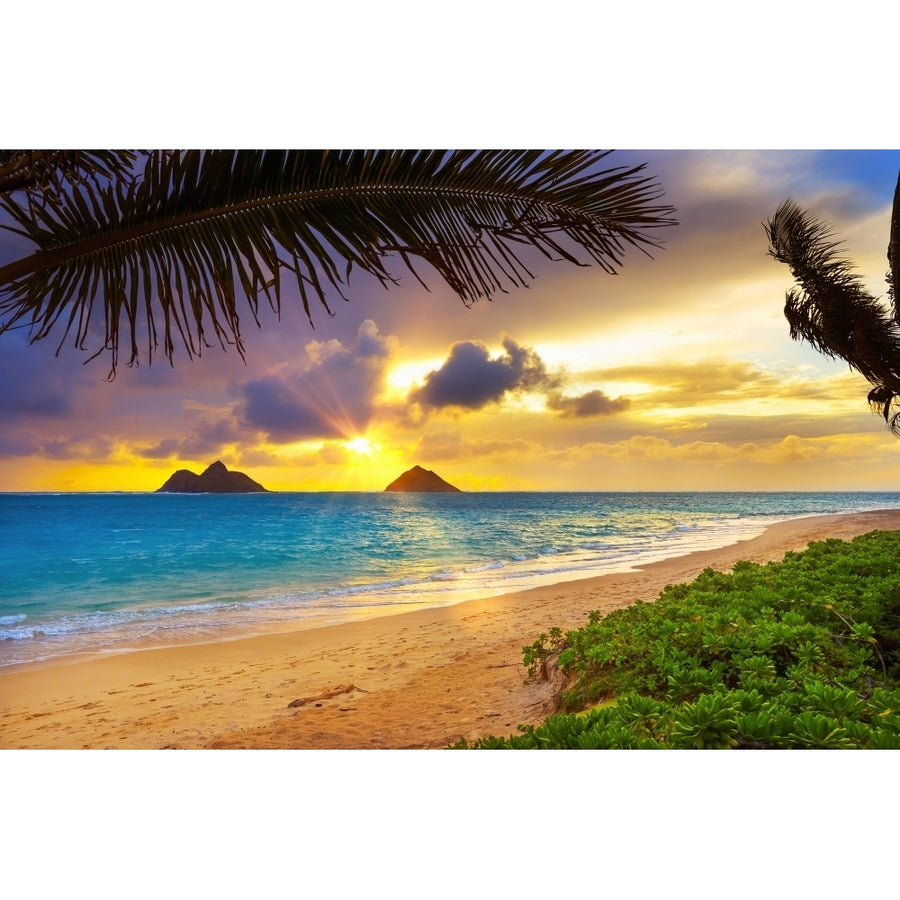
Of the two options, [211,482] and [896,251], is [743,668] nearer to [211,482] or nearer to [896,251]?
[896,251]

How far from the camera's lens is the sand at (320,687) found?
10.5ft

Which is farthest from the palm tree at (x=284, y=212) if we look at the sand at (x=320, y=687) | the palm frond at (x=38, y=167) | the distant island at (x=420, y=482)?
the distant island at (x=420, y=482)

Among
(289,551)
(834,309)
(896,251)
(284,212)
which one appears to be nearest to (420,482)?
(834,309)

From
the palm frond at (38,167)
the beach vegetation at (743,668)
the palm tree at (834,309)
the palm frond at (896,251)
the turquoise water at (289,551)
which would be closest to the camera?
the palm frond at (38,167)

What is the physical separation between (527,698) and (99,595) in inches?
177

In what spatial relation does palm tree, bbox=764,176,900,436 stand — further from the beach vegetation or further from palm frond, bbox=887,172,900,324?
the beach vegetation

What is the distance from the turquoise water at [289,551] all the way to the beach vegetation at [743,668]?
1316 millimetres

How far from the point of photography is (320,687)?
151 inches

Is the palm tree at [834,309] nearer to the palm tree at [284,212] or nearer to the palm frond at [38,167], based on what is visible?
the palm tree at [284,212]

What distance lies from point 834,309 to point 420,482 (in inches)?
105
